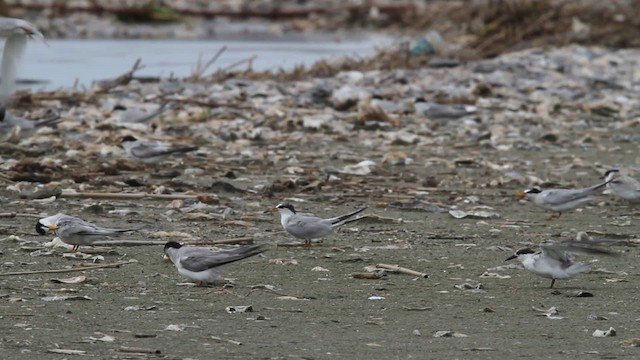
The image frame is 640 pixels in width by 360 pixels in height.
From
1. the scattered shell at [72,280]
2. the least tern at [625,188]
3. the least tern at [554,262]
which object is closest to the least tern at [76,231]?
the scattered shell at [72,280]

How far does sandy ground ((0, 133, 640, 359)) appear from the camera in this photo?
15.0ft

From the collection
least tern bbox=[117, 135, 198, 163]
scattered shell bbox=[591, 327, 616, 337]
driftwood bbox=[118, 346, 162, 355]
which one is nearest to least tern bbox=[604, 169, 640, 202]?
least tern bbox=[117, 135, 198, 163]

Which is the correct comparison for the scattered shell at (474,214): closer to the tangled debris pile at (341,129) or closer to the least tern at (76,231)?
the tangled debris pile at (341,129)

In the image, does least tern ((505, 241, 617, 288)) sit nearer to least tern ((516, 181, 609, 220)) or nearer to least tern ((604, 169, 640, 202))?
least tern ((516, 181, 609, 220))

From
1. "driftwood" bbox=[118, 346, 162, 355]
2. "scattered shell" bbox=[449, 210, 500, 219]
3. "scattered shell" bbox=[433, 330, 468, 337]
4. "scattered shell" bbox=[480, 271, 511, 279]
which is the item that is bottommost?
"scattered shell" bbox=[449, 210, 500, 219]

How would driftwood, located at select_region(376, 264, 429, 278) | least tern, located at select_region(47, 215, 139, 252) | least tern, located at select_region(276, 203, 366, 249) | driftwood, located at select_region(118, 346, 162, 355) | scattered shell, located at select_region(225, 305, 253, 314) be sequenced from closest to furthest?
driftwood, located at select_region(118, 346, 162, 355), scattered shell, located at select_region(225, 305, 253, 314), driftwood, located at select_region(376, 264, 429, 278), least tern, located at select_region(47, 215, 139, 252), least tern, located at select_region(276, 203, 366, 249)

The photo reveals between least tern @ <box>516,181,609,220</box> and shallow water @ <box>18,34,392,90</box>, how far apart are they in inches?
322

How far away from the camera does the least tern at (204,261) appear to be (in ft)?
18.4

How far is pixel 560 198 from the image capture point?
7824mm

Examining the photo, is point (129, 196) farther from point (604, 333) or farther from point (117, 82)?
point (117, 82)

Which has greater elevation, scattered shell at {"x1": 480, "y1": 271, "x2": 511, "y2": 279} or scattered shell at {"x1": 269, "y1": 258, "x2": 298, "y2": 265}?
scattered shell at {"x1": 480, "y1": 271, "x2": 511, "y2": 279}

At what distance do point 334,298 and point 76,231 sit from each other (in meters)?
1.51

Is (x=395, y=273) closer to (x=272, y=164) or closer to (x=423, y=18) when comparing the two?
(x=272, y=164)

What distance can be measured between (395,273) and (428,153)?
182 inches
